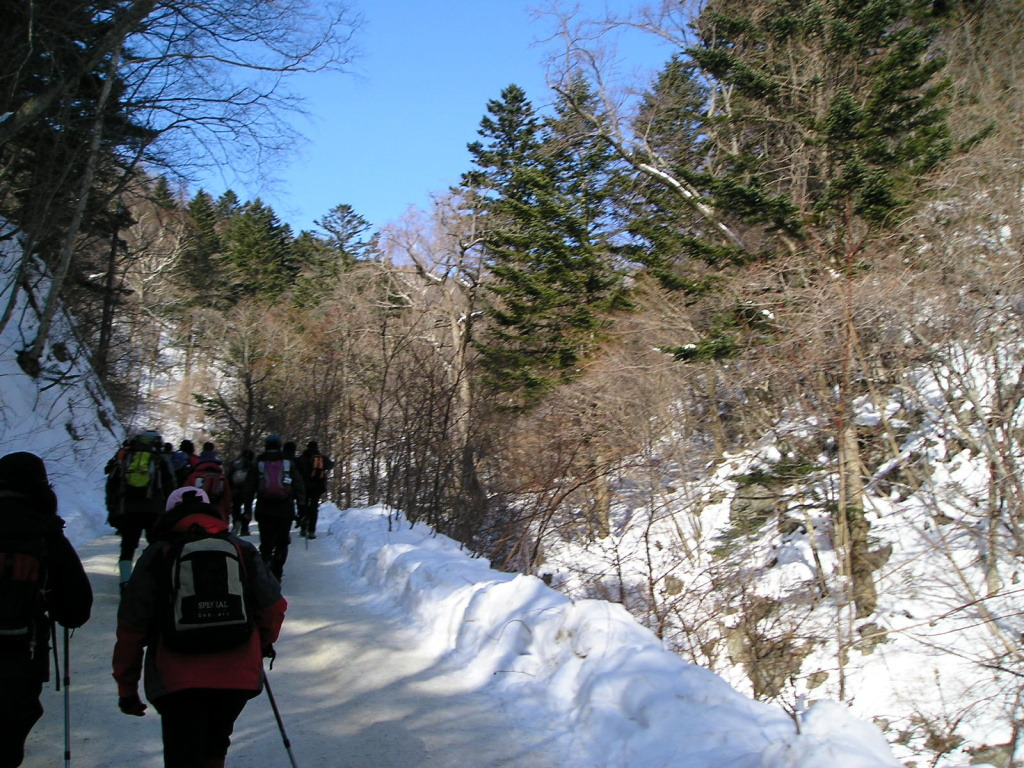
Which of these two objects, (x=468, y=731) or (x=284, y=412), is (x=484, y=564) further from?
(x=284, y=412)

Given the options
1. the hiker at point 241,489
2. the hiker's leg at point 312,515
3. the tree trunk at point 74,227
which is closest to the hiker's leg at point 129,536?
the hiker at point 241,489

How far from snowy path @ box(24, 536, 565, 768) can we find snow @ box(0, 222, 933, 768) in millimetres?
16

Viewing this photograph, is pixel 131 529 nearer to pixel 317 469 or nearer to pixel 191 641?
pixel 191 641

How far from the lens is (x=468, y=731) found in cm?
545

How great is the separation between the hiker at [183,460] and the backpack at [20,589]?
5.40 metres

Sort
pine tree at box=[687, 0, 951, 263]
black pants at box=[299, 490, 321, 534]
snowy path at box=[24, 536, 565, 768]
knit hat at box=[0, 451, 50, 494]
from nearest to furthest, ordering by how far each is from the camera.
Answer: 1. knit hat at box=[0, 451, 50, 494]
2. snowy path at box=[24, 536, 565, 768]
3. black pants at box=[299, 490, 321, 534]
4. pine tree at box=[687, 0, 951, 263]

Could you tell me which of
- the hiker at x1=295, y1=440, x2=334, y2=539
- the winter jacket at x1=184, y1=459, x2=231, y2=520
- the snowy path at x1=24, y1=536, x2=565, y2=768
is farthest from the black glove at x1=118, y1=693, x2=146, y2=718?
the hiker at x1=295, y1=440, x2=334, y2=539

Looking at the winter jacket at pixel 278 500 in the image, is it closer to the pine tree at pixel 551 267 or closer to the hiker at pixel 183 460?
the hiker at pixel 183 460

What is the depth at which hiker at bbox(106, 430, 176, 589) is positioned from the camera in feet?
26.6

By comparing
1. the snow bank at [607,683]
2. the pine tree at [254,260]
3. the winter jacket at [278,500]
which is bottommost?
the snow bank at [607,683]

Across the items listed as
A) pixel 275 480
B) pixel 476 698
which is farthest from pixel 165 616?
pixel 275 480

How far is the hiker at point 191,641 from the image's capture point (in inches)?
132

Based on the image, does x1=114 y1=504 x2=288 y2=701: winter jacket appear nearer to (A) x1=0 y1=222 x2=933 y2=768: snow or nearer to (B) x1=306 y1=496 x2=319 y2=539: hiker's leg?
(A) x1=0 y1=222 x2=933 y2=768: snow

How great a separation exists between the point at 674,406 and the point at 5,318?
1683cm
